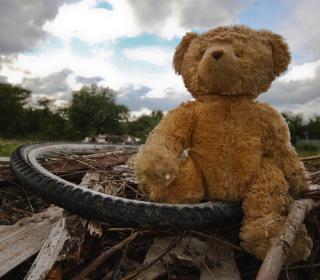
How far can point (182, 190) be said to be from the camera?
151cm

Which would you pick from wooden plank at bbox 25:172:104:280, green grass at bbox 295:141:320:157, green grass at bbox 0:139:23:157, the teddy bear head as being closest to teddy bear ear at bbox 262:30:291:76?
the teddy bear head

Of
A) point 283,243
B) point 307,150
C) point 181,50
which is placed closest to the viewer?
point 283,243

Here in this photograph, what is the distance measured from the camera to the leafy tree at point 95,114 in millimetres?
35000

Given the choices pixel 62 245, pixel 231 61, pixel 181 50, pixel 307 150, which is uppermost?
pixel 181 50

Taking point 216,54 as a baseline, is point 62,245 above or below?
below

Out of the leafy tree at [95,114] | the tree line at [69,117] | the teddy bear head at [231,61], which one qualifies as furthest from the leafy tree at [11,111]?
the teddy bear head at [231,61]

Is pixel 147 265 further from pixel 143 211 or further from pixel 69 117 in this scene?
pixel 69 117

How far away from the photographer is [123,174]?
2.42 meters

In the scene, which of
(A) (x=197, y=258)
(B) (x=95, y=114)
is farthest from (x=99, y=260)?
(B) (x=95, y=114)

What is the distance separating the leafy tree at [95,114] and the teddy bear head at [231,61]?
3274 centimetres

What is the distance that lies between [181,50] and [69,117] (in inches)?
1384

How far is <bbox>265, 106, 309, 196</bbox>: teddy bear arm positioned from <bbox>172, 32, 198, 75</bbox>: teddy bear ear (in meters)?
0.54

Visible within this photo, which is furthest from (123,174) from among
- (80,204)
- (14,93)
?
(14,93)

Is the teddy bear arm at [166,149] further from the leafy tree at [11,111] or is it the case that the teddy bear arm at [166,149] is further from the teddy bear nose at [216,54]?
the leafy tree at [11,111]
